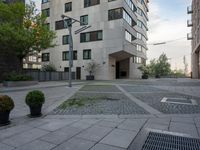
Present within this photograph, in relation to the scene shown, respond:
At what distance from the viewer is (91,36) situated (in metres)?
34.2

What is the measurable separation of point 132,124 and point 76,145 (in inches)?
81.4

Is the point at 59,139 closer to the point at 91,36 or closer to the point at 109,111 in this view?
the point at 109,111

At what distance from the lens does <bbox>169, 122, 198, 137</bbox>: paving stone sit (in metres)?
4.75

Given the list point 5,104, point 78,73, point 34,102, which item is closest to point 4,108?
point 5,104

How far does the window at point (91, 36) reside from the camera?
3325 centimetres

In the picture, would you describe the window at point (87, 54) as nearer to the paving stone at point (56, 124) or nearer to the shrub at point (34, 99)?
the shrub at point (34, 99)

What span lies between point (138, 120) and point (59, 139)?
2.64 metres

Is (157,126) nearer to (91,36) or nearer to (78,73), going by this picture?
(91,36)

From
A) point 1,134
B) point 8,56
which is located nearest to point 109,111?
point 1,134

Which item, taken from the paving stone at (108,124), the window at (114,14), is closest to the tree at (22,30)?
the window at (114,14)

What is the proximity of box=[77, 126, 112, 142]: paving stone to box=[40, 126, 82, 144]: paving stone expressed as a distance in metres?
0.23

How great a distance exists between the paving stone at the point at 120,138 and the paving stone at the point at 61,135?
2.70ft

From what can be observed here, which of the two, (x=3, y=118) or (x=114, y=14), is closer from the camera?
(x=3, y=118)

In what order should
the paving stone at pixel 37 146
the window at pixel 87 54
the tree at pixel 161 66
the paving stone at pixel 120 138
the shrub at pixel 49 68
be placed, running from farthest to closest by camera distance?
the tree at pixel 161 66 → the shrub at pixel 49 68 → the window at pixel 87 54 → the paving stone at pixel 120 138 → the paving stone at pixel 37 146
